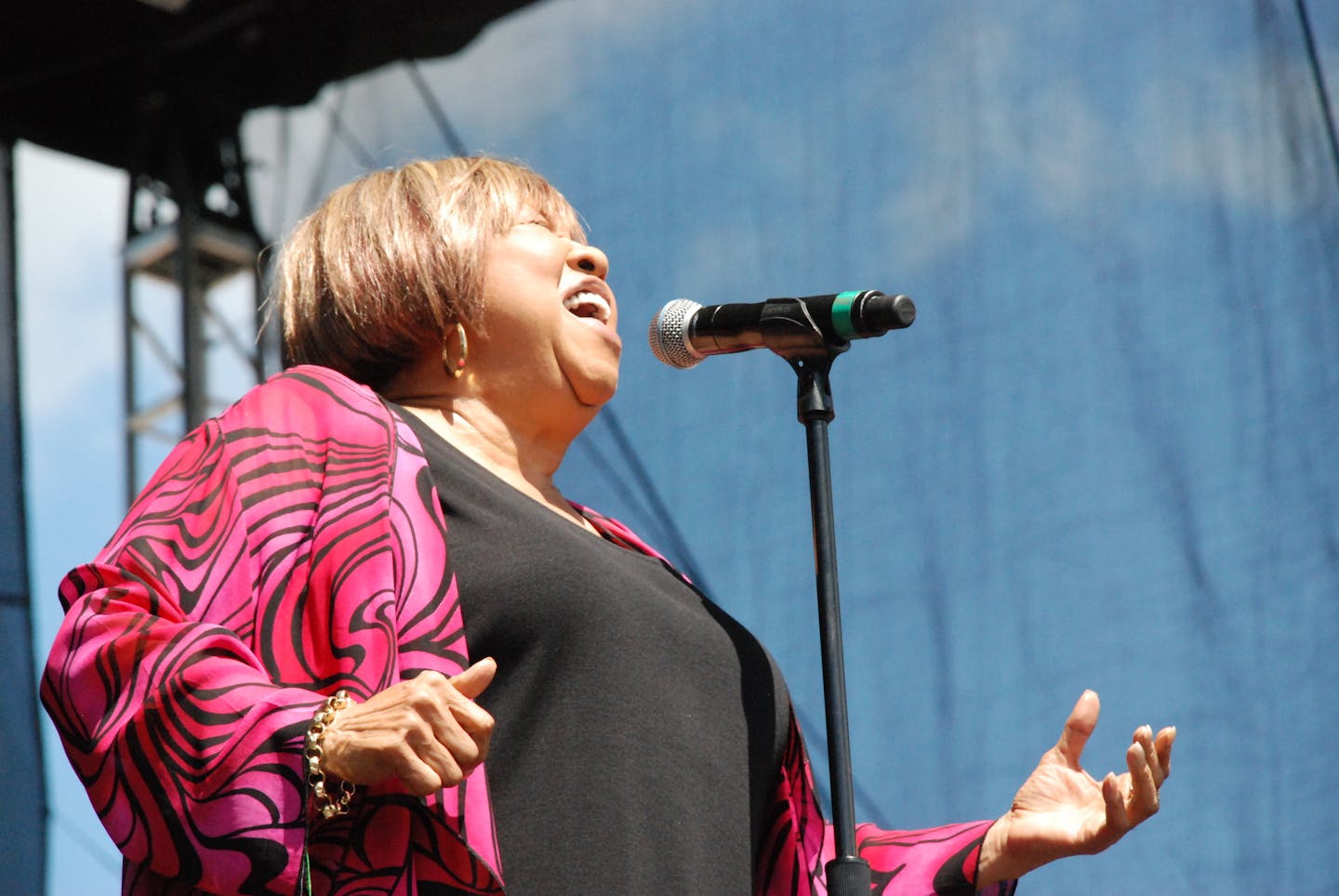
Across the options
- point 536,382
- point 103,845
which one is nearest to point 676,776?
point 536,382

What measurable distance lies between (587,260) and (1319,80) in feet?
3.81

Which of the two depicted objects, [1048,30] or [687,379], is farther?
[687,379]

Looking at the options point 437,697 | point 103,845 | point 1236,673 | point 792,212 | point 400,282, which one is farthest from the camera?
point 103,845

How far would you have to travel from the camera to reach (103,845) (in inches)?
127

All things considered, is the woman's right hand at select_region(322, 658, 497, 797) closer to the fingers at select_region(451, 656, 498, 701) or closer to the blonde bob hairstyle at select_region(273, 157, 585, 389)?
the fingers at select_region(451, 656, 498, 701)

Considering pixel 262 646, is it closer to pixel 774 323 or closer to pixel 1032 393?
pixel 774 323

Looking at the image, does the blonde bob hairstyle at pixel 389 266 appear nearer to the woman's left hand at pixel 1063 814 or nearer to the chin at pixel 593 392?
the chin at pixel 593 392

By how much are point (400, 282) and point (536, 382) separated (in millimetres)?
166

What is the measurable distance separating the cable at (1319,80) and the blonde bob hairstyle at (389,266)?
116 cm

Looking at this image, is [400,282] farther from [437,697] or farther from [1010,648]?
[1010,648]

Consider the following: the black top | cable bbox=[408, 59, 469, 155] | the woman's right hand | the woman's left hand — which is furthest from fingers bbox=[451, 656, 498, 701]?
cable bbox=[408, 59, 469, 155]

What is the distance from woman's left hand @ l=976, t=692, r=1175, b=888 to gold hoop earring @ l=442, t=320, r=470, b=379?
0.67 metres

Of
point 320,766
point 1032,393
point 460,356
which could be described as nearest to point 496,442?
point 460,356

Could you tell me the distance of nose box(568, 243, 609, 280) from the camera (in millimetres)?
1694
